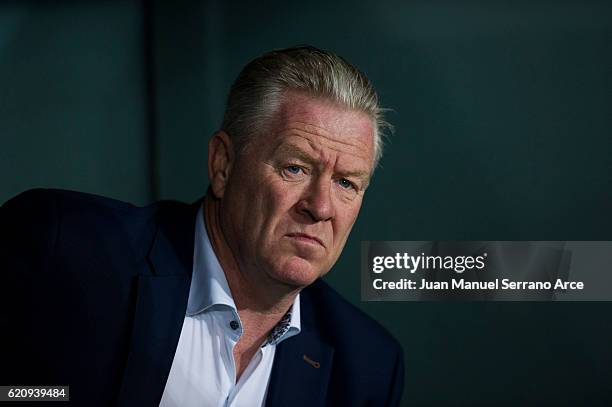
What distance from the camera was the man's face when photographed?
137 centimetres

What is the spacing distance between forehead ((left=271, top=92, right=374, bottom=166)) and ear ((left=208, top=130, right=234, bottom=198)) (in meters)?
0.10

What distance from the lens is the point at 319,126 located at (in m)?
1.39

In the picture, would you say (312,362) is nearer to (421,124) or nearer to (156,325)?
(156,325)

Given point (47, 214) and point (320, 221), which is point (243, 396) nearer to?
point (320, 221)

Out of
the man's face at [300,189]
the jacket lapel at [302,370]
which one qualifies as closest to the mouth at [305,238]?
the man's face at [300,189]

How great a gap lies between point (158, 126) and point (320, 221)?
2.62 feet

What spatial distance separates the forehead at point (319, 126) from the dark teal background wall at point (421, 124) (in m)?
0.57

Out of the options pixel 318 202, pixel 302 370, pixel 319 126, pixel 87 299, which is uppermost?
pixel 319 126

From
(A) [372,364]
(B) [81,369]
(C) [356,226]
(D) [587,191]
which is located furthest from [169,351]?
(D) [587,191]

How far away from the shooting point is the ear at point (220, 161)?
1.48m

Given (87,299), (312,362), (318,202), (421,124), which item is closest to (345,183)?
(318,202)

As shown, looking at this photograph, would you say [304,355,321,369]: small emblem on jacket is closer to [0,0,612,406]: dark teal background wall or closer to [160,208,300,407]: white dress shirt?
[160,208,300,407]: white dress shirt

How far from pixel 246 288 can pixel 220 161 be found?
0.23 metres

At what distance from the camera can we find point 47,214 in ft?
4.46
